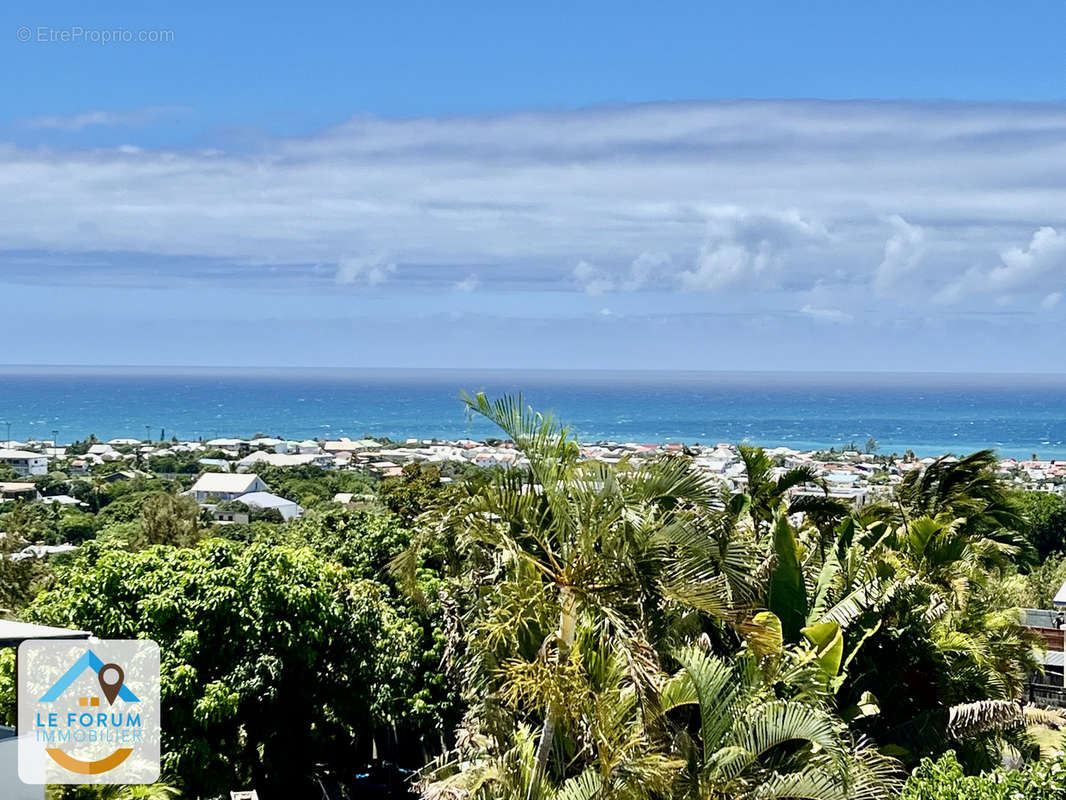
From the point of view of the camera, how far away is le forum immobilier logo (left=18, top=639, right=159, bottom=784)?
384 inches

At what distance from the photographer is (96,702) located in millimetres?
10305

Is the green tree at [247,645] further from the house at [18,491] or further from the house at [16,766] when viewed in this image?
the house at [18,491]

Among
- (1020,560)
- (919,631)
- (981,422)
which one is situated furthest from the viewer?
(981,422)

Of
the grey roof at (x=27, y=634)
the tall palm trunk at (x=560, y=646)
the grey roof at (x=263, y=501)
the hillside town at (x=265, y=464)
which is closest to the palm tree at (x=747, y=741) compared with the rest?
the tall palm trunk at (x=560, y=646)

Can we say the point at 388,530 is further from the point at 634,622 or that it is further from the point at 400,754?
the point at 634,622

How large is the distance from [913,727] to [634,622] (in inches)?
190

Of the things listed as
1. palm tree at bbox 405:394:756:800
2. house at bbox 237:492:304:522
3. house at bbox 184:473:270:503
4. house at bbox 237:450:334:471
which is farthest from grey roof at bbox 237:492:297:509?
palm tree at bbox 405:394:756:800

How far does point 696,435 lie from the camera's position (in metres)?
150

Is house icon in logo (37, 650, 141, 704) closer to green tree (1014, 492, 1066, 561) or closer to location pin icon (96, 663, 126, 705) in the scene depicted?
location pin icon (96, 663, 126, 705)

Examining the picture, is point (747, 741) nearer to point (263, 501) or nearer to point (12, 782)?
point (12, 782)

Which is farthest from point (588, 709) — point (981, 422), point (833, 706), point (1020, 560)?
point (981, 422)

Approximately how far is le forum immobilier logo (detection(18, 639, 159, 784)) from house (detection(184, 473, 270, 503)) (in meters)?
53.9

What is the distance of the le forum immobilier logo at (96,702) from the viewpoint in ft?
32.0

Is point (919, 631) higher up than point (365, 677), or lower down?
higher up
